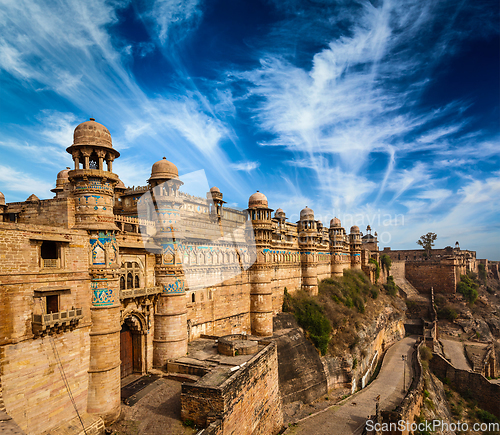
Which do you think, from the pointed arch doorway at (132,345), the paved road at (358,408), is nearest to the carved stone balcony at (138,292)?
the pointed arch doorway at (132,345)

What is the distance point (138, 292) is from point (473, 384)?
3648 centimetres

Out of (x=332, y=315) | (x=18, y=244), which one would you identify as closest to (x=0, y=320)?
(x=18, y=244)

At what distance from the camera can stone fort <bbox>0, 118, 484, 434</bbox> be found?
9.99m

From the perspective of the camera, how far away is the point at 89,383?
39.4 feet

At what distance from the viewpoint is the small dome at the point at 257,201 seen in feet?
87.2

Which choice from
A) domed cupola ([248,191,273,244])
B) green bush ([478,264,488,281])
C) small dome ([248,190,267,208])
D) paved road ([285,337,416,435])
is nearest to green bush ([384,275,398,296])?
paved road ([285,337,416,435])

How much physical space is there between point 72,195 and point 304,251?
2781 cm

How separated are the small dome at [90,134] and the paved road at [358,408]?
18600 mm

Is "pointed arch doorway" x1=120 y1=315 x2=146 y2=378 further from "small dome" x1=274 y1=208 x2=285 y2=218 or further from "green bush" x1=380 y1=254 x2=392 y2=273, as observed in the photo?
"green bush" x1=380 y1=254 x2=392 y2=273

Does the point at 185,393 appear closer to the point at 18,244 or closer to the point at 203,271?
the point at 18,244

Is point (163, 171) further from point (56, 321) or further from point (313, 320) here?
point (313, 320)

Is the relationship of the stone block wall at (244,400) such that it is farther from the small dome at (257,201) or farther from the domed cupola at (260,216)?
the small dome at (257,201)

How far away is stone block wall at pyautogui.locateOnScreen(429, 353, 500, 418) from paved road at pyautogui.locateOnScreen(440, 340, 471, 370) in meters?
1.44

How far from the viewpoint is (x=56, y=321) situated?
415 inches
